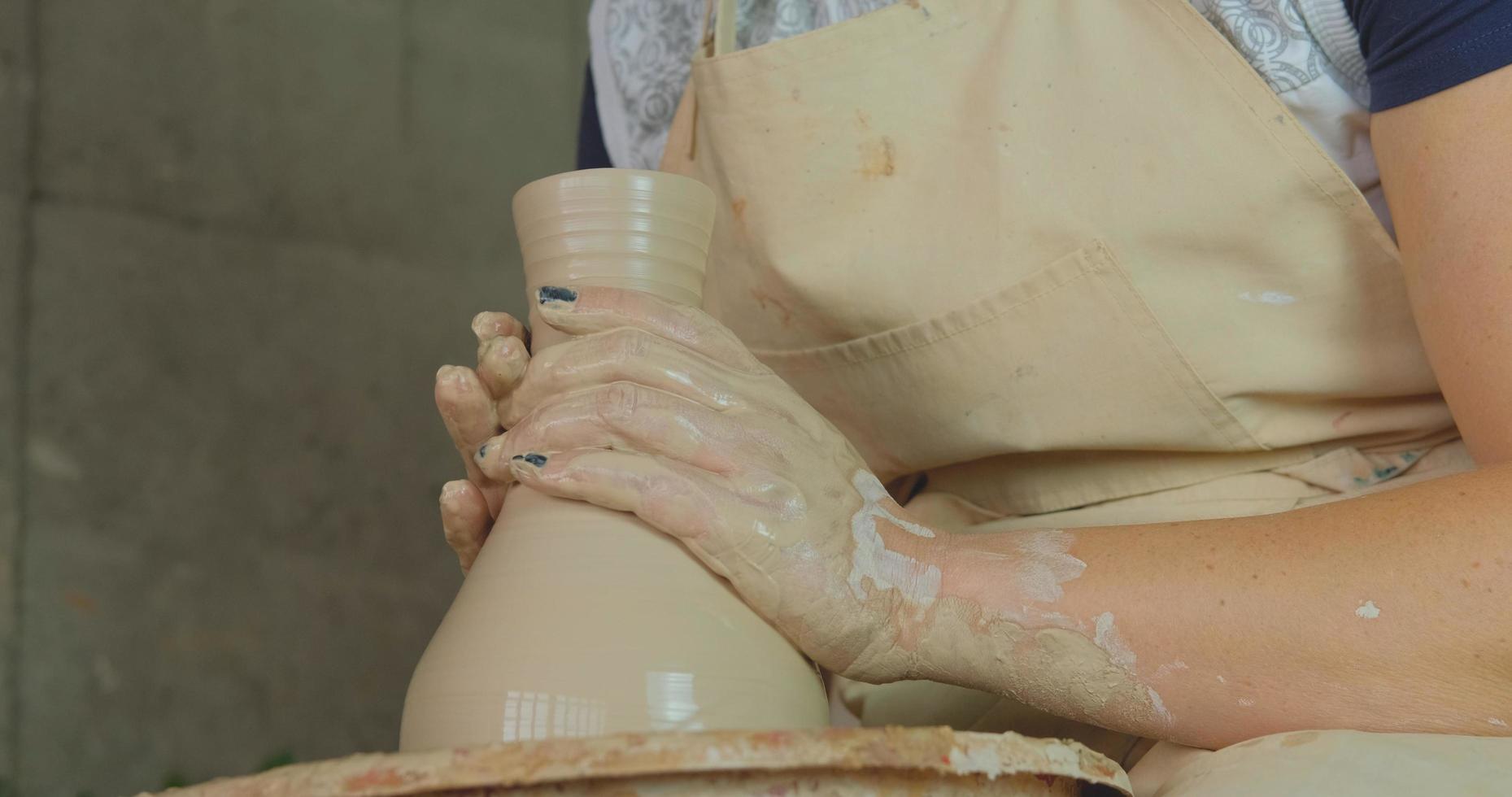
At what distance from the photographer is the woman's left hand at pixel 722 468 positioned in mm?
833

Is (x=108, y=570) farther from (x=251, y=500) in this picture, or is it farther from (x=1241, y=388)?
(x=1241, y=388)

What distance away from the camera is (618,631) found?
0.78 metres

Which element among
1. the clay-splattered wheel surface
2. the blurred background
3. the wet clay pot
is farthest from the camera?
the blurred background

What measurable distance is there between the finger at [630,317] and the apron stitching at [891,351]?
8.8 inches

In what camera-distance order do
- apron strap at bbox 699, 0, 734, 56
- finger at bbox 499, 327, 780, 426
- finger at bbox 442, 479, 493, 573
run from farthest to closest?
apron strap at bbox 699, 0, 734, 56 → finger at bbox 442, 479, 493, 573 → finger at bbox 499, 327, 780, 426

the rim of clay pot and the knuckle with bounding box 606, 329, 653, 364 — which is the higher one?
the rim of clay pot

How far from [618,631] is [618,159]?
0.93m

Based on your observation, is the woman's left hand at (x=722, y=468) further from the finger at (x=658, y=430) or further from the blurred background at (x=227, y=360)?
the blurred background at (x=227, y=360)

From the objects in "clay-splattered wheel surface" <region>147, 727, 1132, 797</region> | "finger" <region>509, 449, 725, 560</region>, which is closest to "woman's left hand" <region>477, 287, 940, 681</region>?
"finger" <region>509, 449, 725, 560</region>

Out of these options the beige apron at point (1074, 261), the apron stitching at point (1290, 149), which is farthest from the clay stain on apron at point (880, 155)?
the apron stitching at point (1290, 149)

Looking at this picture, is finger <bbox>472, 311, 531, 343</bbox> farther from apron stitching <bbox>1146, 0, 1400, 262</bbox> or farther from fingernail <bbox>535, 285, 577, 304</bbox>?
apron stitching <bbox>1146, 0, 1400, 262</bbox>

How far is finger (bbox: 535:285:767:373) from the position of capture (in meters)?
0.89

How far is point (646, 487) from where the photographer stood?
83 cm

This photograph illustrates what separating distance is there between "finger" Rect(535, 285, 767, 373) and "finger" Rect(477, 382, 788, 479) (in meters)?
0.05
